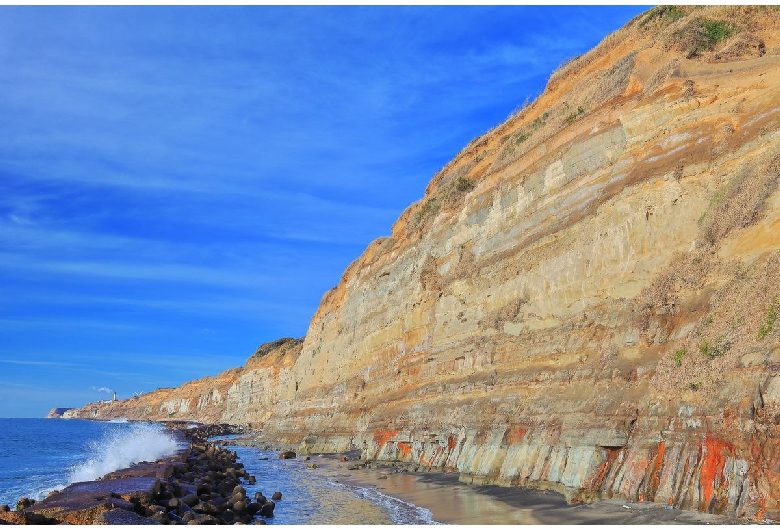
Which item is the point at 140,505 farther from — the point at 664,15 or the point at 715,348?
the point at 664,15

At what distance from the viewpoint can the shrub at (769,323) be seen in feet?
41.7

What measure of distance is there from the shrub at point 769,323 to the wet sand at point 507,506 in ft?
12.0

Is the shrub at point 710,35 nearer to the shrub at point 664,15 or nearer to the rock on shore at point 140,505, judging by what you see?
the shrub at point 664,15

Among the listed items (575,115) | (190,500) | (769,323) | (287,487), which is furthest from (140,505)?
(575,115)

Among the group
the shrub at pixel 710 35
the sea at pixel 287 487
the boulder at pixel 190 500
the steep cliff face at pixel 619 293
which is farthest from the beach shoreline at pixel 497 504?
the shrub at pixel 710 35

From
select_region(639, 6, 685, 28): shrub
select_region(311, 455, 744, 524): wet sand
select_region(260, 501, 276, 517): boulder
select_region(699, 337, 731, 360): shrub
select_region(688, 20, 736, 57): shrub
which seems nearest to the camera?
select_region(311, 455, 744, 524): wet sand

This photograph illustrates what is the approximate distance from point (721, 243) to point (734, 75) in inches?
260

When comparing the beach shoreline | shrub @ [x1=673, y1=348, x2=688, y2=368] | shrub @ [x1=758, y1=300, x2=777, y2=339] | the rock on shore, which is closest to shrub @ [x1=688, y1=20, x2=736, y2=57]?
shrub @ [x1=673, y1=348, x2=688, y2=368]

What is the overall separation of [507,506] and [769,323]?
7.45 metres

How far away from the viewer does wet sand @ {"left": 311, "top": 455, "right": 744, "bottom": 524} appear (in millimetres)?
12672

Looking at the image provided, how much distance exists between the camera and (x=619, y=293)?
61.7 ft

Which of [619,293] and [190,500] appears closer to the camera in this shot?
[190,500]

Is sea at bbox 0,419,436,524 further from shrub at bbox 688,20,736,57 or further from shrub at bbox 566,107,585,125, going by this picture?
shrub at bbox 688,20,736,57

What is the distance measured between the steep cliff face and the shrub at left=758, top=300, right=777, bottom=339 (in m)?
0.06
